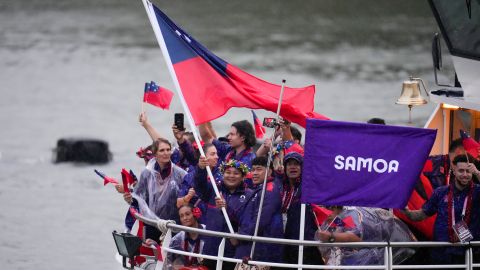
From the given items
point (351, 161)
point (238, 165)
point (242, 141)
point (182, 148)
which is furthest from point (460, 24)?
point (182, 148)

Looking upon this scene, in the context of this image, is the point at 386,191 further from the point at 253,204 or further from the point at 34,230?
the point at 34,230

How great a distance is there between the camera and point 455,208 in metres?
16.3

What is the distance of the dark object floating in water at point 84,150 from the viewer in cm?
4528

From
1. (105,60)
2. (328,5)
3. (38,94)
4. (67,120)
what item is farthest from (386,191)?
(328,5)

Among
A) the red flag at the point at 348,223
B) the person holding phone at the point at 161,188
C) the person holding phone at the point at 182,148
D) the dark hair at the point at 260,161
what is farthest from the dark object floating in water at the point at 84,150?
the red flag at the point at 348,223

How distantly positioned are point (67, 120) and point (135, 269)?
1450 inches

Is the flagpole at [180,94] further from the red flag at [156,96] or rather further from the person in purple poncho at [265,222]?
the red flag at [156,96]

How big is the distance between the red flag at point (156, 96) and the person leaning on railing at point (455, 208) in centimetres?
465

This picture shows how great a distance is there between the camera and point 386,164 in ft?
52.2

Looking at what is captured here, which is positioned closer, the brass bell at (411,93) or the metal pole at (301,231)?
the metal pole at (301,231)

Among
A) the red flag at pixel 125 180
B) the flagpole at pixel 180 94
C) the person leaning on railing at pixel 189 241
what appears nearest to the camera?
the flagpole at pixel 180 94

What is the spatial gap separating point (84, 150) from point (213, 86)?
27929 mm

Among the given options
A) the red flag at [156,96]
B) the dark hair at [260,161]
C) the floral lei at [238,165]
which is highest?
the red flag at [156,96]

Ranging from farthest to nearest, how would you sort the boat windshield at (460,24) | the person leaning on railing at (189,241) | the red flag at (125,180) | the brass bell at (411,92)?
1. the brass bell at (411,92)
2. the red flag at (125,180)
3. the boat windshield at (460,24)
4. the person leaning on railing at (189,241)
